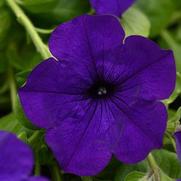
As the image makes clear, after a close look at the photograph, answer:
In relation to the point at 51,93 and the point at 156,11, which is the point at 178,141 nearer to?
the point at 51,93

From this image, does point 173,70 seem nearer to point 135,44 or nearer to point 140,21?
point 135,44

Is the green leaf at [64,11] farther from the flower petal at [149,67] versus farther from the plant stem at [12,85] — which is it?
the flower petal at [149,67]

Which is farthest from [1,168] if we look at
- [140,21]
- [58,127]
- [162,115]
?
[140,21]

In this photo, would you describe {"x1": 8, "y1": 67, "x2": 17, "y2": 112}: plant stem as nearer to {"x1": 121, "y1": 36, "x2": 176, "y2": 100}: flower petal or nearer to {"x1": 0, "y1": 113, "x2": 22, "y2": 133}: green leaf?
{"x1": 0, "y1": 113, "x2": 22, "y2": 133}: green leaf

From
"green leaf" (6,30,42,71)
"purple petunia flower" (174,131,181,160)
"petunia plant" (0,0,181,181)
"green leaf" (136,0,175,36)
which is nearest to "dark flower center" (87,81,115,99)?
"petunia plant" (0,0,181,181)

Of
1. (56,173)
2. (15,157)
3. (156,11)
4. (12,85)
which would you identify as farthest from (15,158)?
(156,11)
